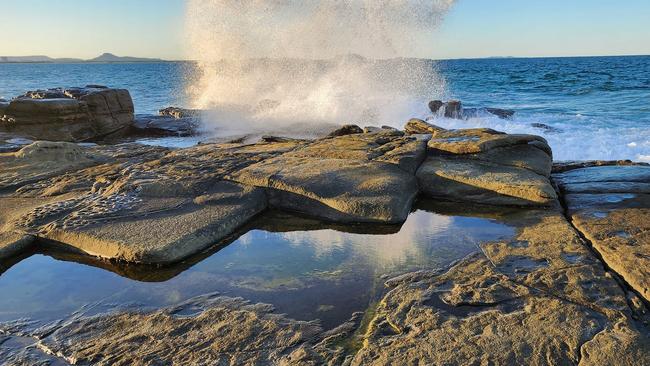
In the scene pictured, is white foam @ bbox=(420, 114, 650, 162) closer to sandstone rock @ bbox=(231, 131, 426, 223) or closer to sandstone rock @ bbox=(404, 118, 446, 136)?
sandstone rock @ bbox=(404, 118, 446, 136)

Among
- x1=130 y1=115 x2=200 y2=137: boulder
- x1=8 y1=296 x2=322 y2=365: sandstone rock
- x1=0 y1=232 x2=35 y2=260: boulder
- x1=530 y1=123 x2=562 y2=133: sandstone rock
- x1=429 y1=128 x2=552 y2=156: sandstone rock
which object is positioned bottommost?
x1=130 y1=115 x2=200 y2=137: boulder

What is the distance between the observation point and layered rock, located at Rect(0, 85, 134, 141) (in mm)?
10508

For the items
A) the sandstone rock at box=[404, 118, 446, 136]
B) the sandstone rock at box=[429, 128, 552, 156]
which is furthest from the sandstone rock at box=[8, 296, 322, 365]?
the sandstone rock at box=[404, 118, 446, 136]

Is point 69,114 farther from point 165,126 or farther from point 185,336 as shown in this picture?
point 185,336

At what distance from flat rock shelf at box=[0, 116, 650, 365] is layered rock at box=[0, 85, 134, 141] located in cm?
475

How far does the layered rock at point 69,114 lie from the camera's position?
1051 cm

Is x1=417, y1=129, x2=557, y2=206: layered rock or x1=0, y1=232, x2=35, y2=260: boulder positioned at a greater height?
x1=417, y1=129, x2=557, y2=206: layered rock

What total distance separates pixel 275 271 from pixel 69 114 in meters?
9.43

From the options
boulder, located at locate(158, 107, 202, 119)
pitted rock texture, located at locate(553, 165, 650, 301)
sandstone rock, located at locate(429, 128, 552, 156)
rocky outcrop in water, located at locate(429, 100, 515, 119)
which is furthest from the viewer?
rocky outcrop in water, located at locate(429, 100, 515, 119)

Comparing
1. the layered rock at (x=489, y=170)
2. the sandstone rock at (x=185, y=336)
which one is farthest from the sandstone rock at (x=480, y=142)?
the sandstone rock at (x=185, y=336)

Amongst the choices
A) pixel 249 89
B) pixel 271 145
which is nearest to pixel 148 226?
pixel 271 145

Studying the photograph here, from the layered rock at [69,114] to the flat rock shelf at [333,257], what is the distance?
475 cm

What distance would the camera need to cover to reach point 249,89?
1510 cm

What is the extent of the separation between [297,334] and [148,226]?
6.48 feet
